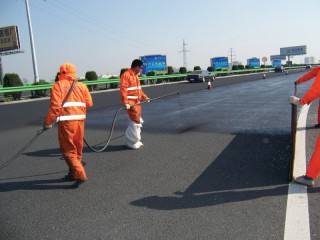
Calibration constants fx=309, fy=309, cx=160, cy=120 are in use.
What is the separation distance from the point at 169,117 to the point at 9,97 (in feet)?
56.0

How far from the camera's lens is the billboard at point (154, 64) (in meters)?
43.0

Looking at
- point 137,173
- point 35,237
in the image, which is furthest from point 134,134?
point 35,237

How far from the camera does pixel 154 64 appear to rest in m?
43.6

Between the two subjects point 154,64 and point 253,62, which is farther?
point 253,62

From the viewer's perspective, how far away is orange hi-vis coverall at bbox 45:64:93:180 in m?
4.24

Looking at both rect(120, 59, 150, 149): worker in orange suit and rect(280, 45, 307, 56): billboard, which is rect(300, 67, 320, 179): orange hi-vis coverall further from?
rect(280, 45, 307, 56): billboard

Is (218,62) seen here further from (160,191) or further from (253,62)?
(160,191)

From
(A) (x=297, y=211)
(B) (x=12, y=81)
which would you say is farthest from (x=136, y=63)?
(B) (x=12, y=81)

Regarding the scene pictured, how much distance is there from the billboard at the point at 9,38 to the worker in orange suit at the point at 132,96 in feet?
186

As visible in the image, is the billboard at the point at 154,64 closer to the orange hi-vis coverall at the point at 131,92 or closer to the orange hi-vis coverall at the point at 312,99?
the orange hi-vis coverall at the point at 131,92

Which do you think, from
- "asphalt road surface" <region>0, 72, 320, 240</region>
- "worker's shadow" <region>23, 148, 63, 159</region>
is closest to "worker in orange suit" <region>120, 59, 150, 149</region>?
"asphalt road surface" <region>0, 72, 320, 240</region>

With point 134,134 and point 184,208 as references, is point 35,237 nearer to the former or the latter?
point 184,208

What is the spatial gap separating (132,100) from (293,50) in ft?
512

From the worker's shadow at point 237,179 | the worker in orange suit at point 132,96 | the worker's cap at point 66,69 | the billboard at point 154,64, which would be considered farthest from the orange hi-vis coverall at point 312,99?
the billboard at point 154,64
